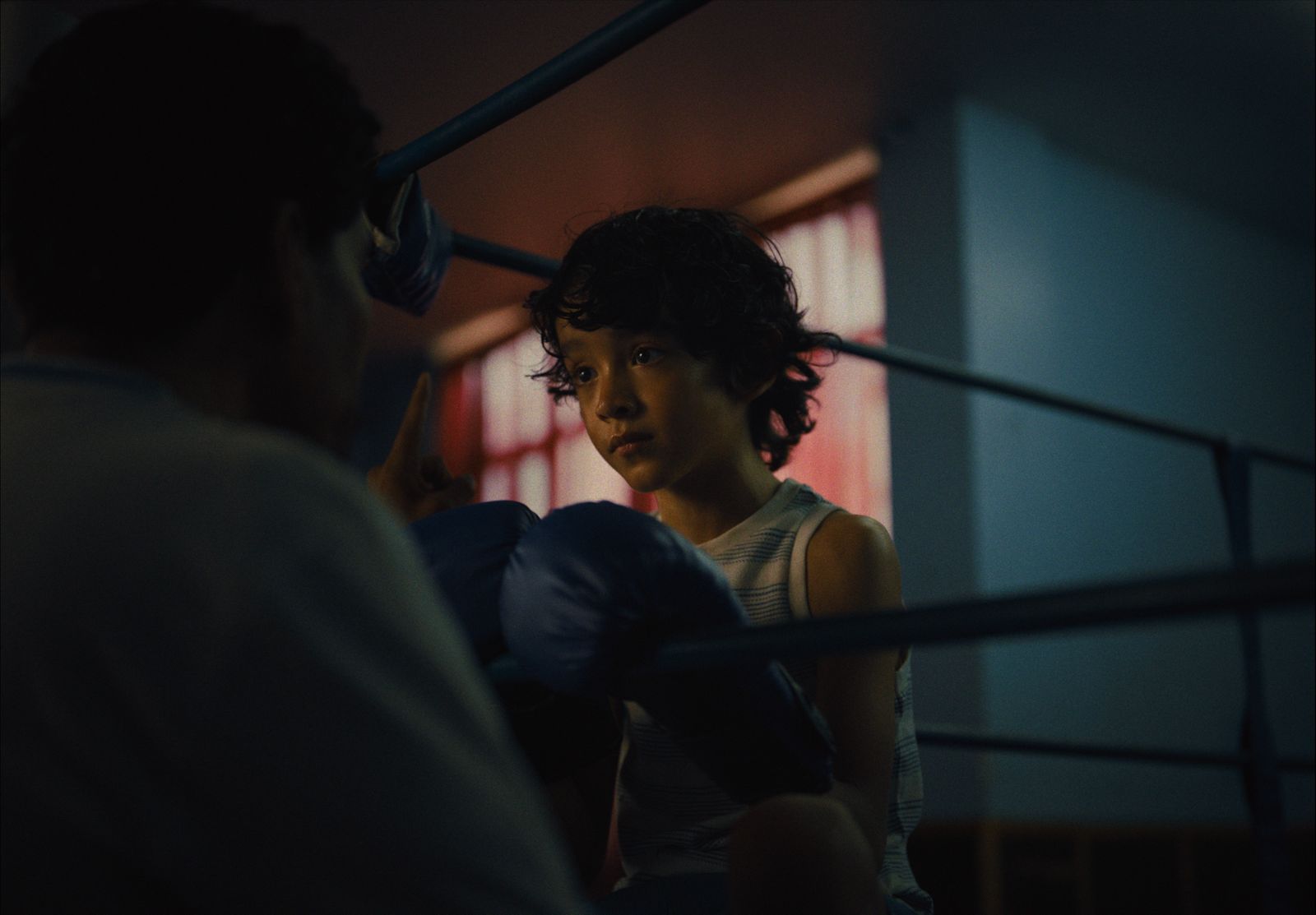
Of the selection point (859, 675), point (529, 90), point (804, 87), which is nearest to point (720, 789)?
point (859, 675)

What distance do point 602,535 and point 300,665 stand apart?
0.88 feet

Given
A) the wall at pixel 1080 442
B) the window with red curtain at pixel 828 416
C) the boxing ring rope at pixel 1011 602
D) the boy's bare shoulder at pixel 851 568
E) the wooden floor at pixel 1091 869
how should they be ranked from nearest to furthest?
the boxing ring rope at pixel 1011 602 → the boy's bare shoulder at pixel 851 568 → the wooden floor at pixel 1091 869 → the wall at pixel 1080 442 → the window with red curtain at pixel 828 416

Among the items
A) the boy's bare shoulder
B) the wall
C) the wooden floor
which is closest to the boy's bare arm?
the boy's bare shoulder

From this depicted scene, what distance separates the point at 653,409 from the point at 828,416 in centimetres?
304

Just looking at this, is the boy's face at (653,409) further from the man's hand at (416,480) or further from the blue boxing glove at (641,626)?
the blue boxing glove at (641,626)

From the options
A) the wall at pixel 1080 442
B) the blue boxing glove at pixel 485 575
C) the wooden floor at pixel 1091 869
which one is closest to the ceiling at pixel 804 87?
the wall at pixel 1080 442

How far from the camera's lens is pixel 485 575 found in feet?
2.34

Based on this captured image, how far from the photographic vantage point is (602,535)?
63 centimetres

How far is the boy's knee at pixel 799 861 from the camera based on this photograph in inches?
25.7

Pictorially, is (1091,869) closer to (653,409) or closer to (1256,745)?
(1256,745)

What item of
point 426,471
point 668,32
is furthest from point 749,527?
point 668,32

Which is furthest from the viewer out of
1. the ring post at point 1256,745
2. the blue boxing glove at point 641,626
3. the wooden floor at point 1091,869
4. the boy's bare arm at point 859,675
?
the wooden floor at point 1091,869

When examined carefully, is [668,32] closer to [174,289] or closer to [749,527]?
[749,527]

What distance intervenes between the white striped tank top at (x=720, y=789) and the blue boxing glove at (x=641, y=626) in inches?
9.1
